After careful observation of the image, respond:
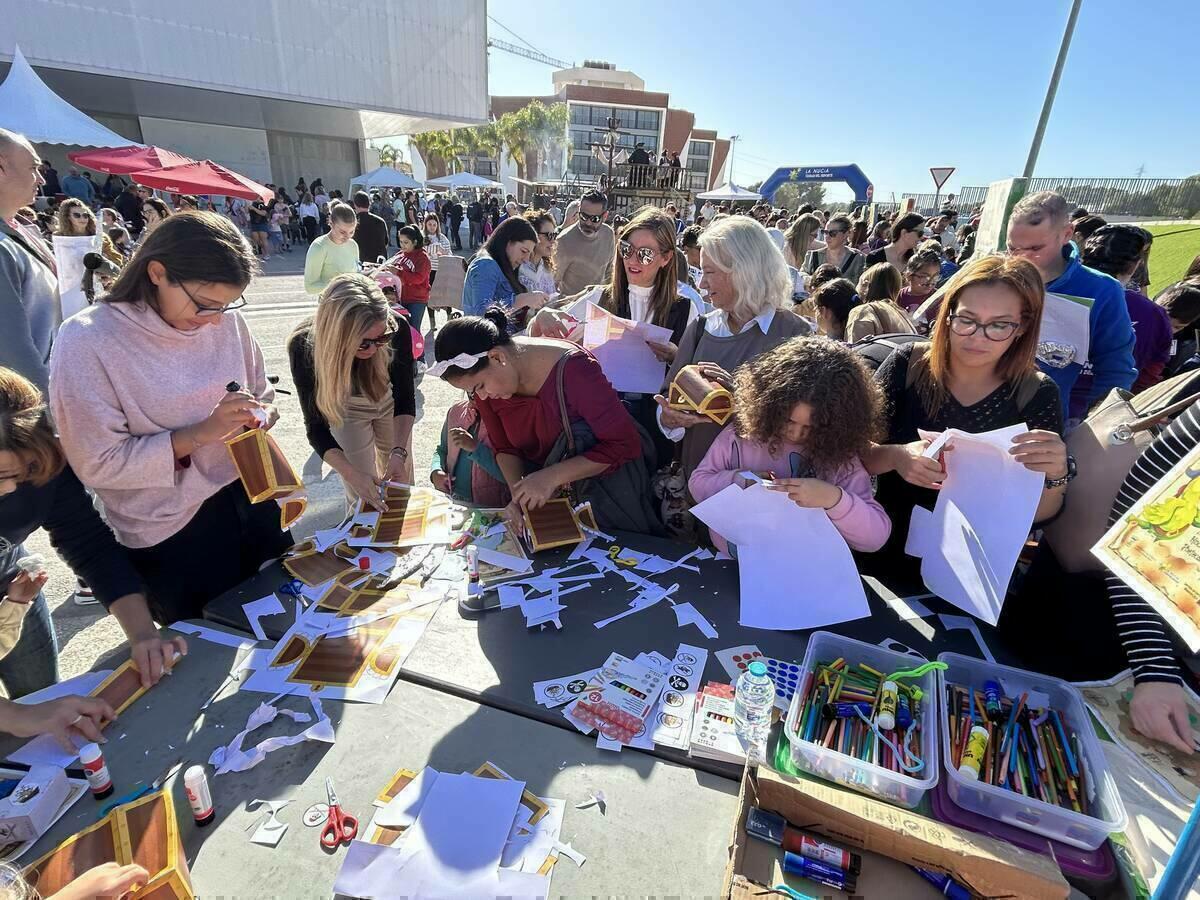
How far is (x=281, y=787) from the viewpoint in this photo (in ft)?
3.94

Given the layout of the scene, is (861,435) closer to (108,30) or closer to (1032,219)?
(1032,219)

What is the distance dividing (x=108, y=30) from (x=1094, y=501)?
27197 millimetres

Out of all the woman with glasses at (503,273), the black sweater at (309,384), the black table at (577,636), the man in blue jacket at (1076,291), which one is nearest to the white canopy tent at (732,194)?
the woman with glasses at (503,273)

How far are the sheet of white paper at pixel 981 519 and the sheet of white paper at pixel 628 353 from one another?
1307 millimetres

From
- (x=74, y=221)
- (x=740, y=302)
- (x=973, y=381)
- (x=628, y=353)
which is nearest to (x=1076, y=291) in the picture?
(x=973, y=381)

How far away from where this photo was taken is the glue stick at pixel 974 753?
1.13 meters

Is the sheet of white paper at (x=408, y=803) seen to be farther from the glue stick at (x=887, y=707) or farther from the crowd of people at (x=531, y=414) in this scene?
the glue stick at (x=887, y=707)

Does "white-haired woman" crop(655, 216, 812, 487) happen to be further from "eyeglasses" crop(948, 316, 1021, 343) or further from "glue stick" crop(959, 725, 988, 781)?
"glue stick" crop(959, 725, 988, 781)

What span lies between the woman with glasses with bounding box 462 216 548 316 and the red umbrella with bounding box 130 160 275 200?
9.65 meters

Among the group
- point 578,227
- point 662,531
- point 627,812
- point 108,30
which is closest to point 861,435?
point 662,531

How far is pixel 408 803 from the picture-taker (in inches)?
46.1

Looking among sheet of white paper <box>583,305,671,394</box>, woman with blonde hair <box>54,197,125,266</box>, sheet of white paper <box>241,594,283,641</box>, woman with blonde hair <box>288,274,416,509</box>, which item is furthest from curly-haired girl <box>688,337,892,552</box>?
woman with blonde hair <box>54,197,125,266</box>

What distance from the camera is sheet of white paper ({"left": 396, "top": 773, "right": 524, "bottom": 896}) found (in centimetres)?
104

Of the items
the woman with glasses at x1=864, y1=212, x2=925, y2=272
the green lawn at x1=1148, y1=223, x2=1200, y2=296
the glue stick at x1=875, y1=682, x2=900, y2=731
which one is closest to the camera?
the glue stick at x1=875, y1=682, x2=900, y2=731
